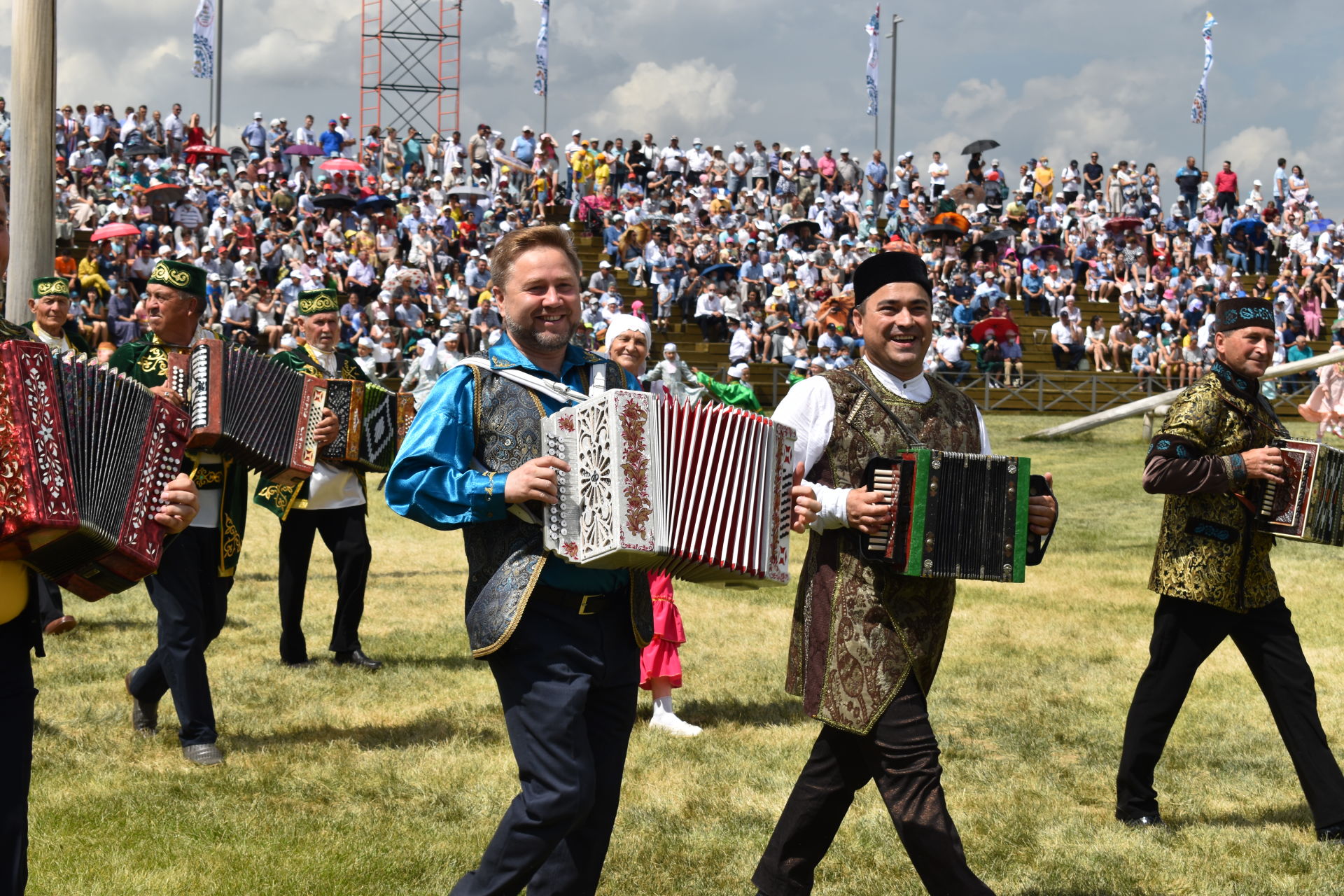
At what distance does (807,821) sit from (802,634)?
0.55 m

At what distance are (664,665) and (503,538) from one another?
11.0 ft

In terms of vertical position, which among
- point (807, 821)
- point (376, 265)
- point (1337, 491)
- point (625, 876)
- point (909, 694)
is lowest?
point (625, 876)

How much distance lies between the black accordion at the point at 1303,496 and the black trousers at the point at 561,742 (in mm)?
2754

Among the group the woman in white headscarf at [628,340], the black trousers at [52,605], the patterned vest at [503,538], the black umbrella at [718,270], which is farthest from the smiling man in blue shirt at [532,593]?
the black umbrella at [718,270]

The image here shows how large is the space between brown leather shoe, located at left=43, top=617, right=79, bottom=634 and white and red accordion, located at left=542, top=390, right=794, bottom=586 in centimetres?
588

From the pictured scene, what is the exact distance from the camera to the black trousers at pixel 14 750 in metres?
3.20

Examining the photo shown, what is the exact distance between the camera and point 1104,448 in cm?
2306

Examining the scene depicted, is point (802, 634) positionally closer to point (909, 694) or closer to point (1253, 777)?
point (909, 694)

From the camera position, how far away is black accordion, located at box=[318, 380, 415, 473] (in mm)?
7773

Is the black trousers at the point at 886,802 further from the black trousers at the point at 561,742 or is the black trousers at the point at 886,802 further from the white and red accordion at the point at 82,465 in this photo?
the white and red accordion at the point at 82,465

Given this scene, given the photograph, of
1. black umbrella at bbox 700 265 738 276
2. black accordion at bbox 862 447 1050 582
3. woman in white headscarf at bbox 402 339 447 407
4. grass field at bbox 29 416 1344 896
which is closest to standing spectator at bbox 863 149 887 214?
black umbrella at bbox 700 265 738 276

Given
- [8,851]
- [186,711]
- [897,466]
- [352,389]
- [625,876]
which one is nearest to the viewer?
[8,851]

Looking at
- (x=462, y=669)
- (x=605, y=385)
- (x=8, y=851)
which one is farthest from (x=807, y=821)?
(x=462, y=669)

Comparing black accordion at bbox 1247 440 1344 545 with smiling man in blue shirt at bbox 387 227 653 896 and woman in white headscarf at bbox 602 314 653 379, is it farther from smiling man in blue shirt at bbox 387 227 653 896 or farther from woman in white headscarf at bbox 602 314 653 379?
smiling man in blue shirt at bbox 387 227 653 896
